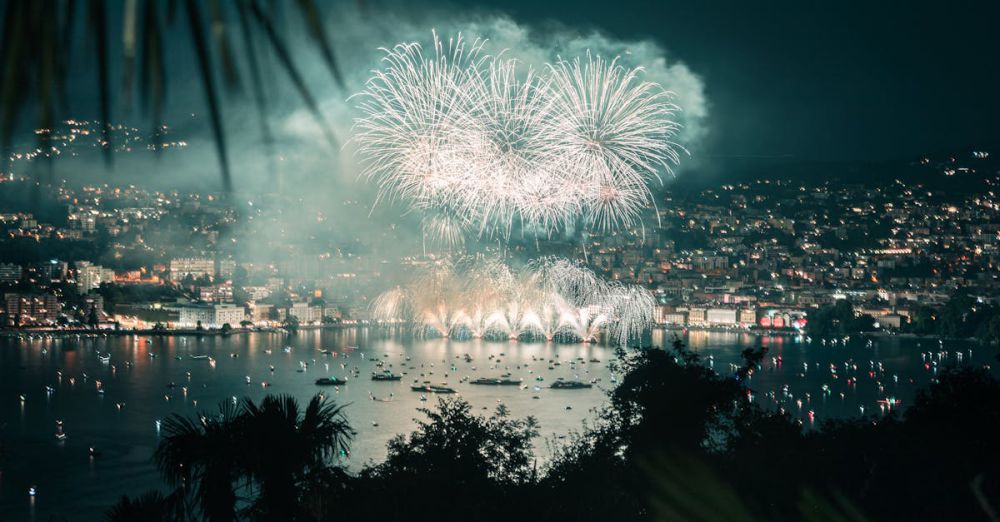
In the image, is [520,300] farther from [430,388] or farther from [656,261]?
[656,261]

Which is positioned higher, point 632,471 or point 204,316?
point 204,316

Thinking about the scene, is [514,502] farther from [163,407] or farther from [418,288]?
[418,288]

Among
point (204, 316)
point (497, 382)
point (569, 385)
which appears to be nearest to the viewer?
point (569, 385)

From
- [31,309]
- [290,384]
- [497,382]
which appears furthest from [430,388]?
[31,309]

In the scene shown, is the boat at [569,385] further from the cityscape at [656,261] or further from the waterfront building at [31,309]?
the waterfront building at [31,309]

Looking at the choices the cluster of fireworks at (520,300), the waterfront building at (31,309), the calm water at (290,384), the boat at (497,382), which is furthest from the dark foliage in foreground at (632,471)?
the waterfront building at (31,309)

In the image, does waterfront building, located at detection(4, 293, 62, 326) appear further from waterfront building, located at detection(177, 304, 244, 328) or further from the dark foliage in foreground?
the dark foliage in foreground

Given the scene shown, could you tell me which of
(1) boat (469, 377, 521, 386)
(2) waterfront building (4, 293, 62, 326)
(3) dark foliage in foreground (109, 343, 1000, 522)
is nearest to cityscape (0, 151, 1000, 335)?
(2) waterfront building (4, 293, 62, 326)

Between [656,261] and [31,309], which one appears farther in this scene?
[656,261]
